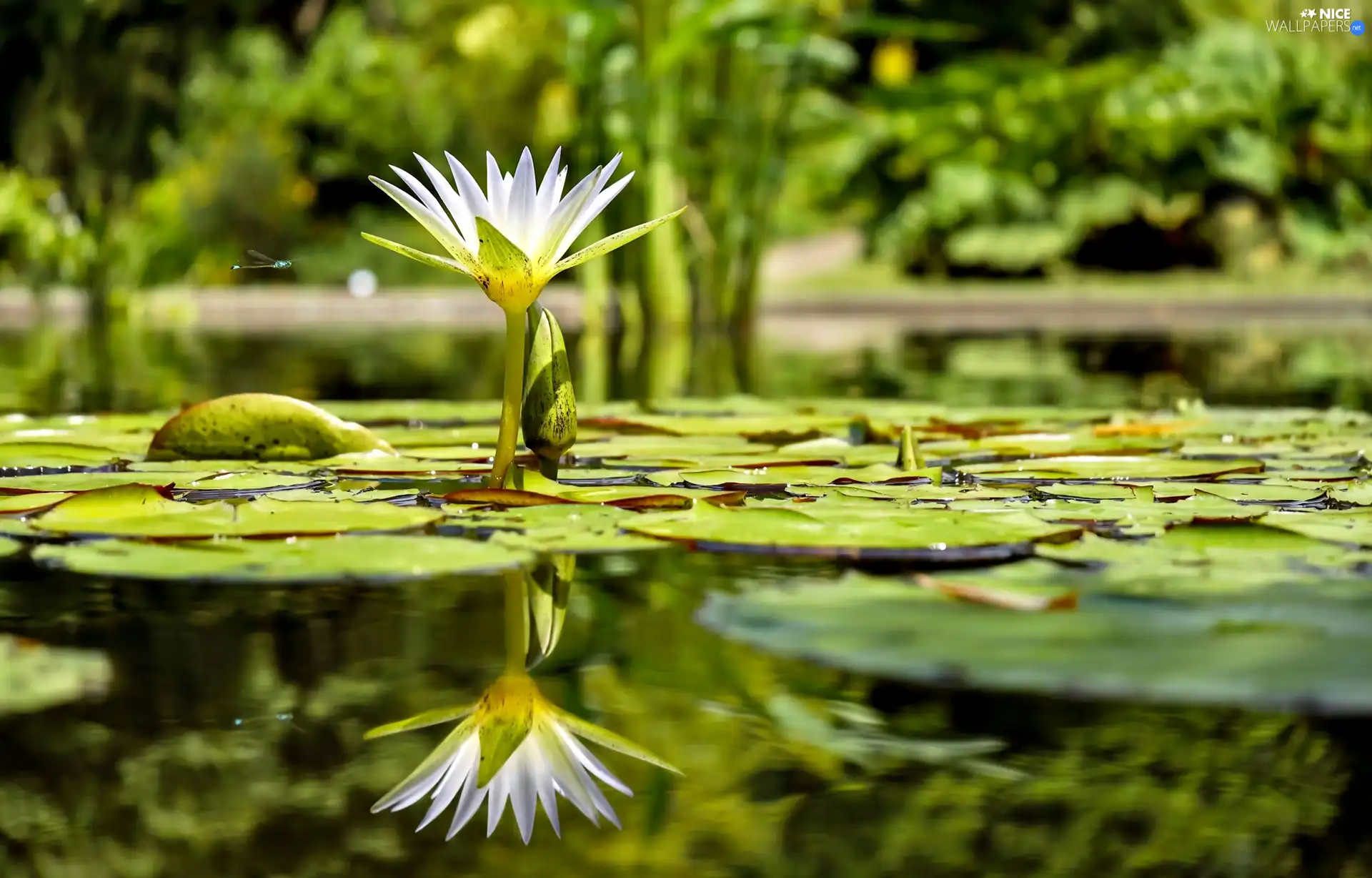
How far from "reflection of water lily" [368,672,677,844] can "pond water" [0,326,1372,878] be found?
11 millimetres

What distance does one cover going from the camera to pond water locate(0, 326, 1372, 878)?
0.88m

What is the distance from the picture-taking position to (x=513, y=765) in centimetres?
102

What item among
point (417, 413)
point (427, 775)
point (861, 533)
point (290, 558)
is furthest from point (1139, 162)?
point (427, 775)

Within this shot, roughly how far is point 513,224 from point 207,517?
18.3 inches

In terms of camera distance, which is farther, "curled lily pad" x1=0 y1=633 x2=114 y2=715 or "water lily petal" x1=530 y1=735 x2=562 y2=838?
"curled lily pad" x1=0 y1=633 x2=114 y2=715

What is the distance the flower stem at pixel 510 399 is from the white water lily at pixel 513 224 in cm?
4

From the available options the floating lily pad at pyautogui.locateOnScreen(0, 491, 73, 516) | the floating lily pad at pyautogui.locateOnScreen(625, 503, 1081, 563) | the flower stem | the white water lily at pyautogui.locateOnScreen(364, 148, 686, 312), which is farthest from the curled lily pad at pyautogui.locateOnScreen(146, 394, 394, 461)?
the floating lily pad at pyautogui.locateOnScreen(625, 503, 1081, 563)

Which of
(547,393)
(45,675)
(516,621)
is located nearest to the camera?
(45,675)

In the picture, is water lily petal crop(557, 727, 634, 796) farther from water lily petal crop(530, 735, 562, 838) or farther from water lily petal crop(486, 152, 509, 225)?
water lily petal crop(486, 152, 509, 225)

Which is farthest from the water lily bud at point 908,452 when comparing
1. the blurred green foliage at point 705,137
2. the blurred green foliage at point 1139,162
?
the blurred green foliage at point 1139,162

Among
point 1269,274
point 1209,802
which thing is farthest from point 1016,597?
point 1269,274

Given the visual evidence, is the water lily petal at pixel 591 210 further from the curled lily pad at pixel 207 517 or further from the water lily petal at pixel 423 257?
the curled lily pad at pixel 207 517

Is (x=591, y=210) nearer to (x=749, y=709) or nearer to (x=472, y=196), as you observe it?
(x=472, y=196)

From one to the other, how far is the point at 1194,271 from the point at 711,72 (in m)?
5.01
